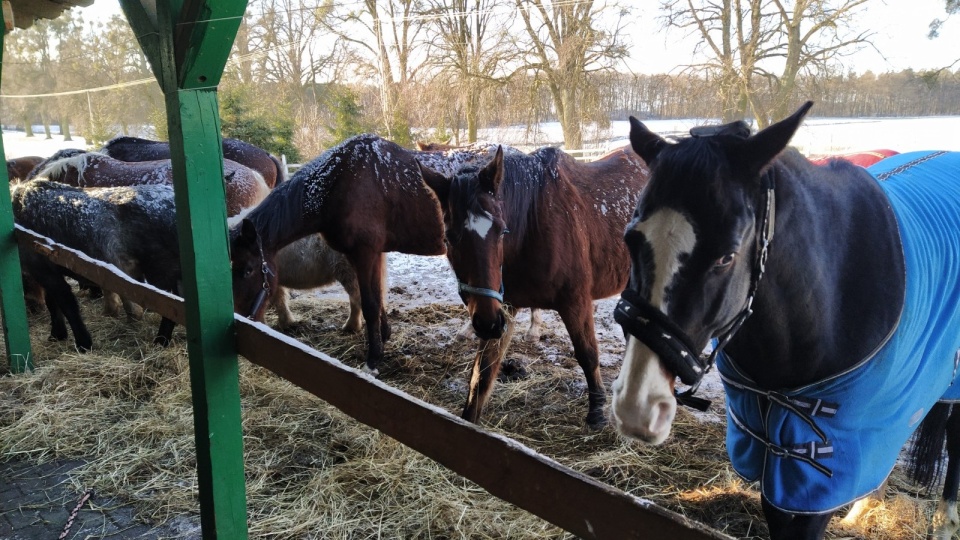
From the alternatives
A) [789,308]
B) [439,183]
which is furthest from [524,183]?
[789,308]

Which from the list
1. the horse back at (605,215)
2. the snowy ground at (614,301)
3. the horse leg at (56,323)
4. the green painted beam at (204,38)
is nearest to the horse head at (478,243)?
the horse back at (605,215)

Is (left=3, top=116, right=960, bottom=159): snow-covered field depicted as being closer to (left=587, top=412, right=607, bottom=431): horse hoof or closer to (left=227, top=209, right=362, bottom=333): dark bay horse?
(left=587, top=412, right=607, bottom=431): horse hoof

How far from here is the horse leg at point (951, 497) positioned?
7.88 feet

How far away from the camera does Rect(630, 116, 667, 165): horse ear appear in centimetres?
160

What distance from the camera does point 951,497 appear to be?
241cm

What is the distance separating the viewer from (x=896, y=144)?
703cm

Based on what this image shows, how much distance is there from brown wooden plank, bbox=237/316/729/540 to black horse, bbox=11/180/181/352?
4.01m

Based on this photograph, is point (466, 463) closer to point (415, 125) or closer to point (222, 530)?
point (222, 530)

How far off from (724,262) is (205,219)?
1.52 m

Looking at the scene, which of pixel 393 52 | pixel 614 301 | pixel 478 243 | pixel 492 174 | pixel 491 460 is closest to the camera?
pixel 491 460

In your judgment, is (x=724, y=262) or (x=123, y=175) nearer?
(x=724, y=262)

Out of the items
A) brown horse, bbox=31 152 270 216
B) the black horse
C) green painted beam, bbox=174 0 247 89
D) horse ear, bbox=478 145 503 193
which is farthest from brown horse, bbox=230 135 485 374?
green painted beam, bbox=174 0 247 89

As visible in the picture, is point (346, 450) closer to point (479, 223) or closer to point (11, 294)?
point (479, 223)

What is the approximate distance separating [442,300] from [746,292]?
5.15m
